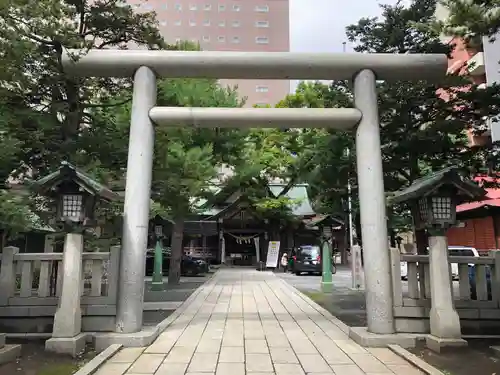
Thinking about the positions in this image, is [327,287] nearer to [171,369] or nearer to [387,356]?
[387,356]

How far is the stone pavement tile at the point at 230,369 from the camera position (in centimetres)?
479

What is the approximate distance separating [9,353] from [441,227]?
680 centimetres

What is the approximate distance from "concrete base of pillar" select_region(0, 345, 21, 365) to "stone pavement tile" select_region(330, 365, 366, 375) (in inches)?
173

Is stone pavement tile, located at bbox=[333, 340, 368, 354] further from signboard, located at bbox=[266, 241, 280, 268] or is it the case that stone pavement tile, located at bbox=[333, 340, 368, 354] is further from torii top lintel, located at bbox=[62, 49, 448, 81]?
signboard, located at bbox=[266, 241, 280, 268]

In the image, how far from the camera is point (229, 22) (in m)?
59.2

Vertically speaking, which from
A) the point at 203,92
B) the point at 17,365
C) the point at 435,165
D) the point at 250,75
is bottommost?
the point at 17,365

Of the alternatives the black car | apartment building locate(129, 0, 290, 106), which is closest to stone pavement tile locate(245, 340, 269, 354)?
the black car

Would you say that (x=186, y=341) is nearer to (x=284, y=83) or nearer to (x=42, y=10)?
(x=42, y=10)

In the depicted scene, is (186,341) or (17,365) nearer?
(17,365)

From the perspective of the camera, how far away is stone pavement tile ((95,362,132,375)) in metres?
4.82

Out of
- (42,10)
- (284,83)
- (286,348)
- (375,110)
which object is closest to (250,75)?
(375,110)

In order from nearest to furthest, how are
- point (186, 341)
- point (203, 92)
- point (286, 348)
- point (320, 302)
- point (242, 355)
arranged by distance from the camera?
1. point (242, 355)
2. point (286, 348)
3. point (186, 341)
4. point (320, 302)
5. point (203, 92)

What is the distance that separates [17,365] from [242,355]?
3.04 metres

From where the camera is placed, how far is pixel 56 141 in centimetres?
959
